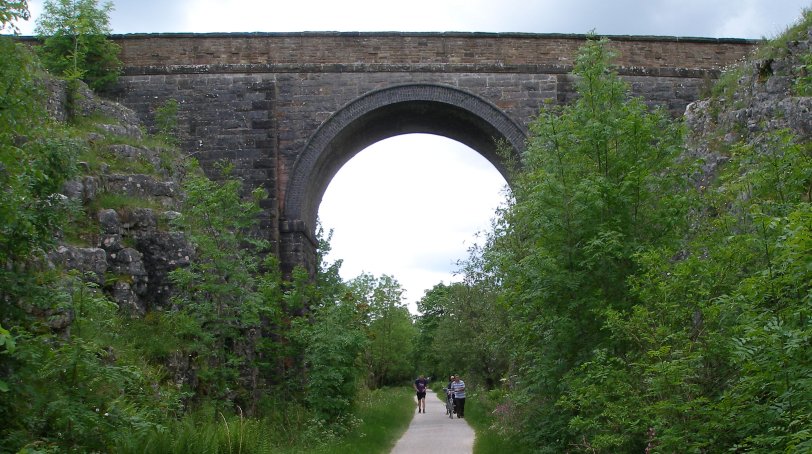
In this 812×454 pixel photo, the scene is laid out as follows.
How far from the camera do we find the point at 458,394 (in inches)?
832

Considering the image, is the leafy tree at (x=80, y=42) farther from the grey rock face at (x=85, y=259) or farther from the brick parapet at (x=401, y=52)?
the grey rock face at (x=85, y=259)

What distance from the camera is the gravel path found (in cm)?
1334

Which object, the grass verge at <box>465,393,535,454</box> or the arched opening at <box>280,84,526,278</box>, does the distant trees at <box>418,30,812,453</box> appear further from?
the arched opening at <box>280,84,526,278</box>

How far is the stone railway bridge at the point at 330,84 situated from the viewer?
1766 centimetres

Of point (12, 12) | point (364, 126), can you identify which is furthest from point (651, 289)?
point (364, 126)

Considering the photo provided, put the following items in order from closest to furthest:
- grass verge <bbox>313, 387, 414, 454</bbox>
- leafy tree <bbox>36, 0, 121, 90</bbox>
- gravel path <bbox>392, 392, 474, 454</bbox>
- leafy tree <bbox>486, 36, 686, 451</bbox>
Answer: leafy tree <bbox>486, 36, 686, 451</bbox> < grass verge <bbox>313, 387, 414, 454</bbox> < gravel path <bbox>392, 392, 474, 454</bbox> < leafy tree <bbox>36, 0, 121, 90</bbox>

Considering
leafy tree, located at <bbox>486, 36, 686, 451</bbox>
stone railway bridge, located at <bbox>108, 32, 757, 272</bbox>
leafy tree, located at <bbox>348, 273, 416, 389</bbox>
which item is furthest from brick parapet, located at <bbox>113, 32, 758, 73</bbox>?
leafy tree, located at <bbox>348, 273, 416, 389</bbox>

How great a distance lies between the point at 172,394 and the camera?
9875 mm

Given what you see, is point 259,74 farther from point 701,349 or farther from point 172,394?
point 701,349

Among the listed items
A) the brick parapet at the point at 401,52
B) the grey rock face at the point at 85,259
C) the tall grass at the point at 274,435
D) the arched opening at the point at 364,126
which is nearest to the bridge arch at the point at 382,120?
the arched opening at the point at 364,126

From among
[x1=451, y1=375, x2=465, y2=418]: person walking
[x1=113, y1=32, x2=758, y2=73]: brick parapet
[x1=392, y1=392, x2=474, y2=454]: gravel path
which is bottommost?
[x1=392, y1=392, x2=474, y2=454]: gravel path

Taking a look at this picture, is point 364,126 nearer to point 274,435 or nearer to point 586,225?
point 274,435

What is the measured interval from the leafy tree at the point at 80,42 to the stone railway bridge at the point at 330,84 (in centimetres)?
43

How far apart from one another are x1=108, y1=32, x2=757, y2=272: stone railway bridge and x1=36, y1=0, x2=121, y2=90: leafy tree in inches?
17.0
